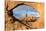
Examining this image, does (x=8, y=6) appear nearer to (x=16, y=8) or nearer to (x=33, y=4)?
(x=16, y=8)

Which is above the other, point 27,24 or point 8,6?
point 8,6

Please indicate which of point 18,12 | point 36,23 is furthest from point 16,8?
point 36,23

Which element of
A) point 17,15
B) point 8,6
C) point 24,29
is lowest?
point 24,29

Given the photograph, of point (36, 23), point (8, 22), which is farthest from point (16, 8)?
point (36, 23)

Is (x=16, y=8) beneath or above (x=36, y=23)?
above
